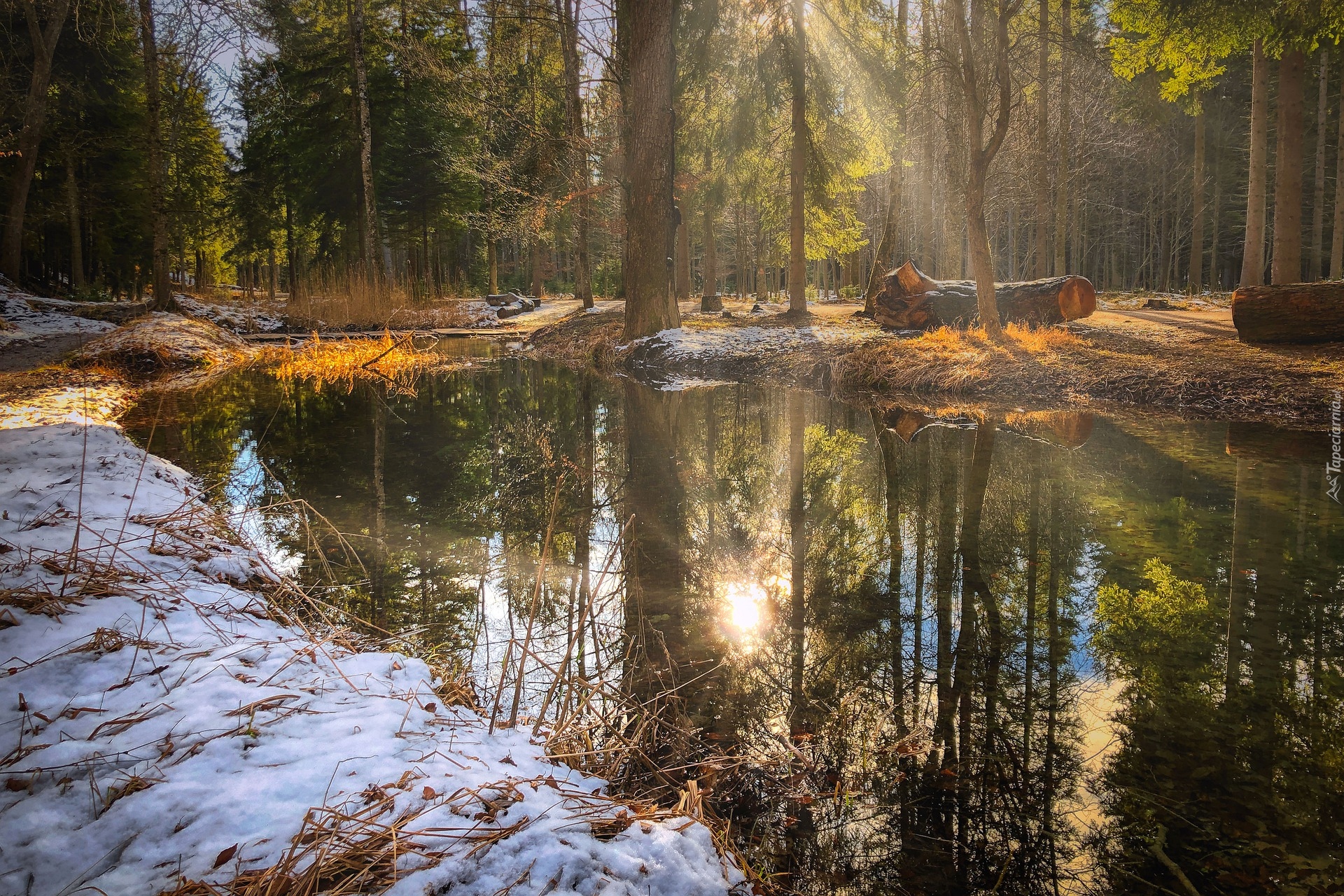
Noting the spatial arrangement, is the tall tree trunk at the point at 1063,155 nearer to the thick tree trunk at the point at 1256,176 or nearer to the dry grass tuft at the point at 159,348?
the thick tree trunk at the point at 1256,176

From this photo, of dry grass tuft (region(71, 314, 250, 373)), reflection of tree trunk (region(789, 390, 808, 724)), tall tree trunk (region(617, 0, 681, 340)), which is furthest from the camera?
tall tree trunk (region(617, 0, 681, 340))

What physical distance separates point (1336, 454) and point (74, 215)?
29471 mm

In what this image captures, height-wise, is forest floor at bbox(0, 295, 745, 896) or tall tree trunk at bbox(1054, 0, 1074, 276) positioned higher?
tall tree trunk at bbox(1054, 0, 1074, 276)

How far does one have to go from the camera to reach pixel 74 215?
21.8m

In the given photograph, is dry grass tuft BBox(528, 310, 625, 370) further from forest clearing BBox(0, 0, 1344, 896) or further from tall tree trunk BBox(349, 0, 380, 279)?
tall tree trunk BBox(349, 0, 380, 279)

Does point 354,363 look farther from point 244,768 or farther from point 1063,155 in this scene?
point 1063,155

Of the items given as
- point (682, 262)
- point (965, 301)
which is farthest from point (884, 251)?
point (682, 262)

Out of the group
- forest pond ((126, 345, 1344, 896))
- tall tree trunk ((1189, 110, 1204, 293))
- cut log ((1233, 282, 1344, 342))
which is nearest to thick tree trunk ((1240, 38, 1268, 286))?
cut log ((1233, 282, 1344, 342))

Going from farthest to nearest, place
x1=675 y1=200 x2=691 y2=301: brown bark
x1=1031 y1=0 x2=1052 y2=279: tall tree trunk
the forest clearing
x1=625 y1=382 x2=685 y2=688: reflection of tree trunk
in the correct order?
x1=675 y1=200 x2=691 y2=301: brown bark, x1=1031 y1=0 x2=1052 y2=279: tall tree trunk, x1=625 y1=382 x2=685 y2=688: reflection of tree trunk, the forest clearing

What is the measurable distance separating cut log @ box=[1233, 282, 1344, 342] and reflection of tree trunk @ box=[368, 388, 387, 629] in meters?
11.6

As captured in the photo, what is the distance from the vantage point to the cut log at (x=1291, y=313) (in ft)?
30.8

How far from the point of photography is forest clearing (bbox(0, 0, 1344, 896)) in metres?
1.83

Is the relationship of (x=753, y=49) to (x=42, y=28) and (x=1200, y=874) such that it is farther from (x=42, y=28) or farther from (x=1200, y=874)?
(x=42, y=28)

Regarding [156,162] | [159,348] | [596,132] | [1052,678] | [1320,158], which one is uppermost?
[596,132]
